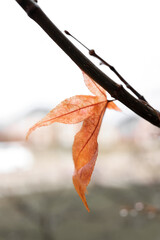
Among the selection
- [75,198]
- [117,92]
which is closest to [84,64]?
[117,92]

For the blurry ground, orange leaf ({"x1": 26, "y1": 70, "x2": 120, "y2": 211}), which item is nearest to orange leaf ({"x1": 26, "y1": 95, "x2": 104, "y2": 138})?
orange leaf ({"x1": 26, "y1": 70, "x2": 120, "y2": 211})

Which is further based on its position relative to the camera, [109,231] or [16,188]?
[109,231]

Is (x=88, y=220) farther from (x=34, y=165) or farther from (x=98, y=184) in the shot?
(x=34, y=165)

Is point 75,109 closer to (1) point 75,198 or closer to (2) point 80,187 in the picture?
(2) point 80,187

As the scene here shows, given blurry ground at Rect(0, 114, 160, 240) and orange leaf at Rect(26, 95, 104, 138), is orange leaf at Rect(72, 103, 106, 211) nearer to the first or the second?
orange leaf at Rect(26, 95, 104, 138)

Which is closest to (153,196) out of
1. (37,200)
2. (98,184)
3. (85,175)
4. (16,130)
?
(98,184)

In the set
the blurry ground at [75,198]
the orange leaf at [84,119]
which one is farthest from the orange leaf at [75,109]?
the blurry ground at [75,198]
